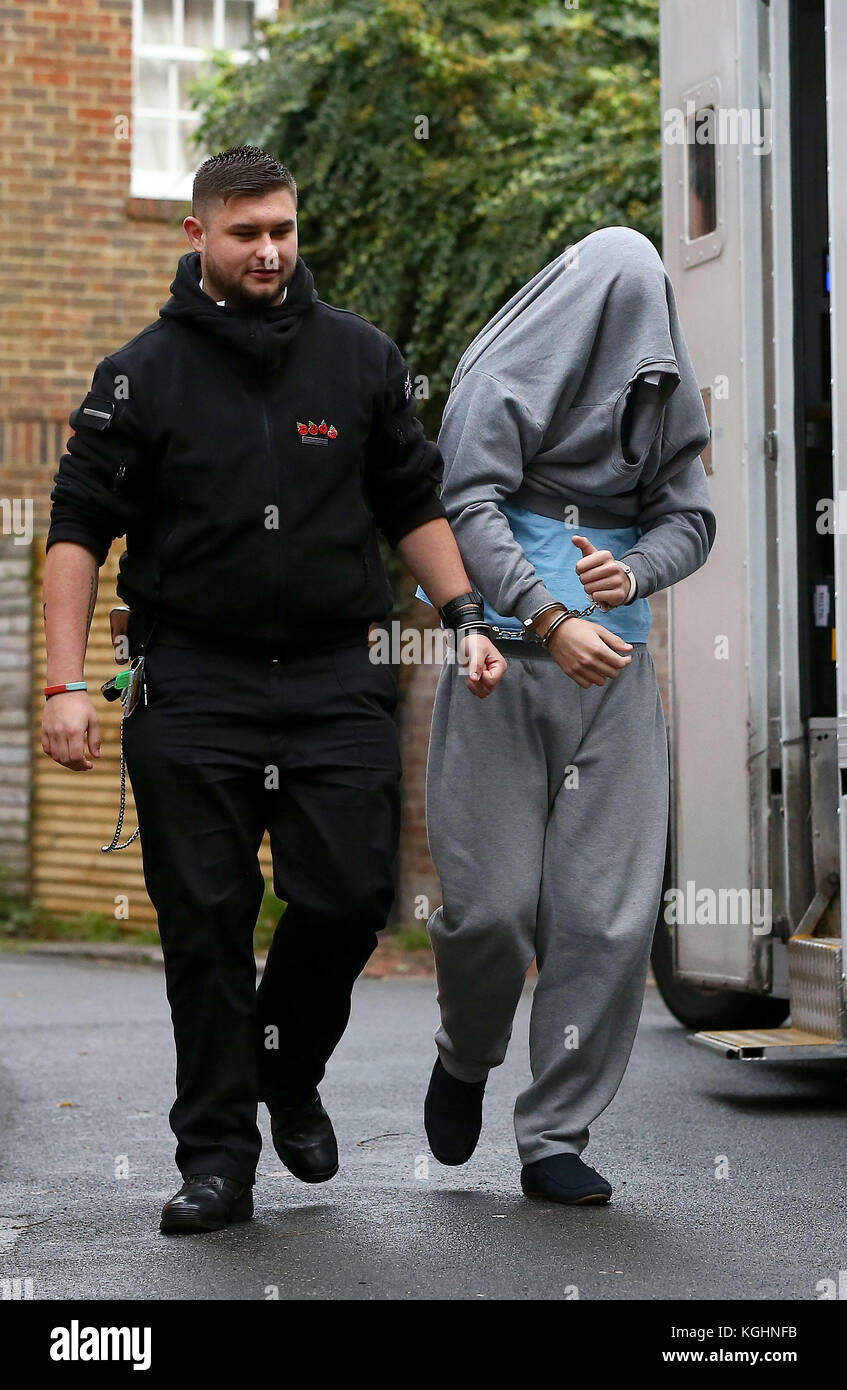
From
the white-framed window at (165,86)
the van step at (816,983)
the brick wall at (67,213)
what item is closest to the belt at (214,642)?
the van step at (816,983)

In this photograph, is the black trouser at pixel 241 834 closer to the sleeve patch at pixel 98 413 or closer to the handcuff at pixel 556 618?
the handcuff at pixel 556 618

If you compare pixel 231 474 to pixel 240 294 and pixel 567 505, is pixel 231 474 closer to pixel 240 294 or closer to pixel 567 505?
pixel 240 294

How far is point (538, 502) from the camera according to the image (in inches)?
158

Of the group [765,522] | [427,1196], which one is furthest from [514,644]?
[765,522]

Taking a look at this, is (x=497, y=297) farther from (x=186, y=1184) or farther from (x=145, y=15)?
(x=186, y=1184)

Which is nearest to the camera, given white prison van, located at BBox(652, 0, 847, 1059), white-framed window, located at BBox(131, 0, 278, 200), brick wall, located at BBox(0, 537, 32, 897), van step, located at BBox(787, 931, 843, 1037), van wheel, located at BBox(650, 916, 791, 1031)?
van step, located at BBox(787, 931, 843, 1037)

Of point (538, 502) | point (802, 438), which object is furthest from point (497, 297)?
point (538, 502)

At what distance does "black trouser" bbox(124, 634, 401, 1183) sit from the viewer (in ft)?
12.3

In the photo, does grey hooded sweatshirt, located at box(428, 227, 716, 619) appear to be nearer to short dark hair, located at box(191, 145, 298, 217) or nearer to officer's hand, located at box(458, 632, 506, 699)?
officer's hand, located at box(458, 632, 506, 699)

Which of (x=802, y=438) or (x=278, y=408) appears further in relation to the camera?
(x=802, y=438)

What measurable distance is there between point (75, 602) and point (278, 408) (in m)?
0.52

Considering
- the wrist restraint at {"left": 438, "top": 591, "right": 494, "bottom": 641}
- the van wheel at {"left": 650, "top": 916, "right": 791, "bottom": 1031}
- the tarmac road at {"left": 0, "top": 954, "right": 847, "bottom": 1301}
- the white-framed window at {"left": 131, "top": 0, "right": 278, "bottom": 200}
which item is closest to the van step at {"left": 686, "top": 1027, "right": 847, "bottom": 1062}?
the tarmac road at {"left": 0, "top": 954, "right": 847, "bottom": 1301}

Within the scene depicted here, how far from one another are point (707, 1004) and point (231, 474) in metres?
3.46

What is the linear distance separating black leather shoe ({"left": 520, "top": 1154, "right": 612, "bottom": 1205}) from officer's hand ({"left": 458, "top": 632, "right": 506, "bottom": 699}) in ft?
3.04
